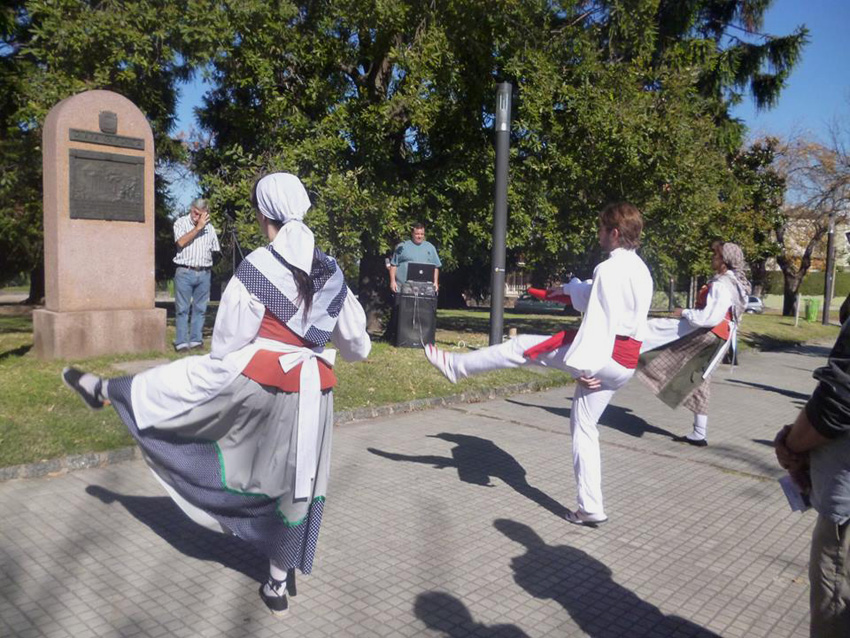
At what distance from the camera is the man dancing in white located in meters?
4.77

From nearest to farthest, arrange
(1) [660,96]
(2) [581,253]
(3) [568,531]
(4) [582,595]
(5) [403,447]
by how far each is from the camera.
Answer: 1. (4) [582,595]
2. (3) [568,531]
3. (5) [403,447]
4. (1) [660,96]
5. (2) [581,253]

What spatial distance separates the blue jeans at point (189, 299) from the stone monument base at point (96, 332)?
279 mm

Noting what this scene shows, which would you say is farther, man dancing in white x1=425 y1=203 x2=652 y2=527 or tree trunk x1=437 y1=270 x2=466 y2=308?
tree trunk x1=437 y1=270 x2=466 y2=308

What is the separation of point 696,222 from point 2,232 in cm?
1470

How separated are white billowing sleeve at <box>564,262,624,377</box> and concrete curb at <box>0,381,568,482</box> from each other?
3627 mm

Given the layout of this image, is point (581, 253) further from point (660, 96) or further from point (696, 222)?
point (660, 96)

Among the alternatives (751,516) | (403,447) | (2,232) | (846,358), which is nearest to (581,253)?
(403,447)

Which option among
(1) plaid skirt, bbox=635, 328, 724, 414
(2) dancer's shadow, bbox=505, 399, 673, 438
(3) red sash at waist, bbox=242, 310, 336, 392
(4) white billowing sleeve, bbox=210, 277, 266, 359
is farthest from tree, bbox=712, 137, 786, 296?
(4) white billowing sleeve, bbox=210, 277, 266, 359

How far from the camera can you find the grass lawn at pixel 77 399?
6309mm

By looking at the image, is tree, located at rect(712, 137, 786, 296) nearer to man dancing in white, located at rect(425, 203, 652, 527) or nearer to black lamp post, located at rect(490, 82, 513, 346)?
black lamp post, located at rect(490, 82, 513, 346)

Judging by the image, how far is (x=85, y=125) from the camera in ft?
31.8

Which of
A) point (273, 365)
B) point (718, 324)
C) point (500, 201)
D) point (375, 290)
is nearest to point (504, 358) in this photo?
point (273, 365)

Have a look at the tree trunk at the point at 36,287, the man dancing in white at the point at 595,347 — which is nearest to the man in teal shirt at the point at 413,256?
the man dancing in white at the point at 595,347

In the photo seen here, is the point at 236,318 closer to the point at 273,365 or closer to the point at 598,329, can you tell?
the point at 273,365
